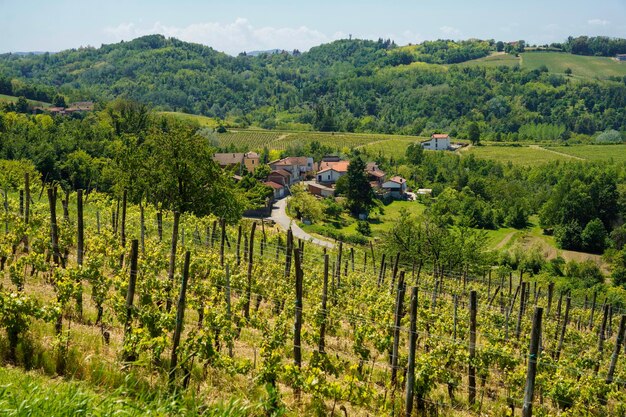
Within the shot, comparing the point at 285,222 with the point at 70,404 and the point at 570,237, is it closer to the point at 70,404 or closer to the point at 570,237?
the point at 570,237

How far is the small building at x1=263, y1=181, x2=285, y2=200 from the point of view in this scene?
65125 millimetres

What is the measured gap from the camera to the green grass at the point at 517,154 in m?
95.0

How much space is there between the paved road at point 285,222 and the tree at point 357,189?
7983 millimetres

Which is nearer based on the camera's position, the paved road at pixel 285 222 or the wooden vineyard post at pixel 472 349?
the wooden vineyard post at pixel 472 349

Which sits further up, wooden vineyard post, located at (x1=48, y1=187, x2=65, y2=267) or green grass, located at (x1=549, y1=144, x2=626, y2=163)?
wooden vineyard post, located at (x1=48, y1=187, x2=65, y2=267)

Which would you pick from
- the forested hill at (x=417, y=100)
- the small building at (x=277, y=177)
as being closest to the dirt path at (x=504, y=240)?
the small building at (x=277, y=177)

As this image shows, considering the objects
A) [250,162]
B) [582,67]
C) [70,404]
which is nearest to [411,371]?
[70,404]

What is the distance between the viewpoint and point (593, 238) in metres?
58.1

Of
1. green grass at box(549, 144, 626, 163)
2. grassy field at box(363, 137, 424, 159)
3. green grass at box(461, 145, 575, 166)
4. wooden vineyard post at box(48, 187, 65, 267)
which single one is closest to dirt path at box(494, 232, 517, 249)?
grassy field at box(363, 137, 424, 159)

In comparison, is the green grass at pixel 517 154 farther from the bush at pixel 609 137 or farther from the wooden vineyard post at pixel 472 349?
the wooden vineyard post at pixel 472 349

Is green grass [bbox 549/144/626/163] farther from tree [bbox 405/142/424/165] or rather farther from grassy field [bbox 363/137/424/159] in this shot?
tree [bbox 405/142/424/165]

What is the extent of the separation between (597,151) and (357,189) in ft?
220

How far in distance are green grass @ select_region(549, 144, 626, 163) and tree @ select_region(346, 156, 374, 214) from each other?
5470 centimetres

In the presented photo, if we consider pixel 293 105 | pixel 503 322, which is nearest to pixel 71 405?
pixel 503 322
